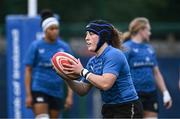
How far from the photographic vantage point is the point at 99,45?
7.69 metres

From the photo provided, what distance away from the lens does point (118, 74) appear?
7570 millimetres

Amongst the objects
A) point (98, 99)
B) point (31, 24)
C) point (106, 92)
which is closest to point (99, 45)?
point (106, 92)

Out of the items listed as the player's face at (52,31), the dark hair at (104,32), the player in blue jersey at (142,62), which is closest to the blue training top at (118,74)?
the dark hair at (104,32)

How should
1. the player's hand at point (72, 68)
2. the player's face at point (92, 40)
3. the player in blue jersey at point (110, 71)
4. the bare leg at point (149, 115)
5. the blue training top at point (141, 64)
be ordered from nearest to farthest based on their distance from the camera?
the player's hand at point (72, 68) → the player in blue jersey at point (110, 71) → the player's face at point (92, 40) → the blue training top at point (141, 64) → the bare leg at point (149, 115)

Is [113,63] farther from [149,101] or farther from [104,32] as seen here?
[149,101]

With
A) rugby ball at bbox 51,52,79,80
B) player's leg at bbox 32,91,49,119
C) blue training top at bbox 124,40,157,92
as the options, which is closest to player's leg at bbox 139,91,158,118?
blue training top at bbox 124,40,157,92

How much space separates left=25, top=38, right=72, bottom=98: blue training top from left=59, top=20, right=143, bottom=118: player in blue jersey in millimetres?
3008

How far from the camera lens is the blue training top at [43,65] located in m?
10.8

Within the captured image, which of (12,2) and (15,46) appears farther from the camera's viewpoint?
(12,2)

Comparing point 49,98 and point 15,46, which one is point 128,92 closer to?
point 49,98

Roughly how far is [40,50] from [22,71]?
1.73 m

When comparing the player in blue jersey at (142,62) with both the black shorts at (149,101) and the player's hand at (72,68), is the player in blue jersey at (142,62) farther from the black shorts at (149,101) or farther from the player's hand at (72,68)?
the player's hand at (72,68)

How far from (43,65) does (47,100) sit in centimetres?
52

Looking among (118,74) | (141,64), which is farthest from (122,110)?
(141,64)
